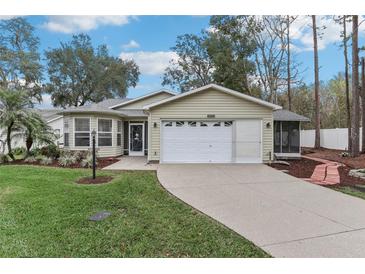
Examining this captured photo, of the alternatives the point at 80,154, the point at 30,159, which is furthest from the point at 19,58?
the point at 80,154

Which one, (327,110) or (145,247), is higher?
(327,110)

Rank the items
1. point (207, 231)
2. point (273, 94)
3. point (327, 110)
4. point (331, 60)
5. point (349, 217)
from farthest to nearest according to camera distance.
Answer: point (327, 110)
point (273, 94)
point (331, 60)
point (349, 217)
point (207, 231)

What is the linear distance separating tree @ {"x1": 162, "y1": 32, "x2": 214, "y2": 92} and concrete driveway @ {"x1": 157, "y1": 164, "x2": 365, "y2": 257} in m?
21.3

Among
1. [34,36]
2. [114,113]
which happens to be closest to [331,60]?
[114,113]

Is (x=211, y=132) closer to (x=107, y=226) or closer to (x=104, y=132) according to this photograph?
(x=104, y=132)

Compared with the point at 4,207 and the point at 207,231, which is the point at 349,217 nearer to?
the point at 207,231

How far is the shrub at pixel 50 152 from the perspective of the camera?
13.2 m

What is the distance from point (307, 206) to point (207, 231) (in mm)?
2708

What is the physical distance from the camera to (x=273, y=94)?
26250 mm

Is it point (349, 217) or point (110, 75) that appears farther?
point (110, 75)

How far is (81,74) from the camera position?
30.7m

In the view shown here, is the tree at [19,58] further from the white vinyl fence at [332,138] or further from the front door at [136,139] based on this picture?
the white vinyl fence at [332,138]

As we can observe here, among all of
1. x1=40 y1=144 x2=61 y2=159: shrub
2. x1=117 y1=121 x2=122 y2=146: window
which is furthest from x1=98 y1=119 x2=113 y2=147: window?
x1=40 y1=144 x2=61 y2=159: shrub

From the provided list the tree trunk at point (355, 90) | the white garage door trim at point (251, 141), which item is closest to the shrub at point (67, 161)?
the white garage door trim at point (251, 141)
